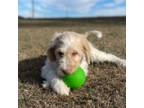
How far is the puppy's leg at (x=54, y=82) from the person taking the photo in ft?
14.4

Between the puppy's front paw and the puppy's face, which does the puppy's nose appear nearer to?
the puppy's face

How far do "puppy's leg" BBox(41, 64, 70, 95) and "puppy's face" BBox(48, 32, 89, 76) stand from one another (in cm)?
12

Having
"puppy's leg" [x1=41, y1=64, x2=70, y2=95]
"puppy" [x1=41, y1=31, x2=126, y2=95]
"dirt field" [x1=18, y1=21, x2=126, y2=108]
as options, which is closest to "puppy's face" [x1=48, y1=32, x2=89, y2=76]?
"puppy" [x1=41, y1=31, x2=126, y2=95]

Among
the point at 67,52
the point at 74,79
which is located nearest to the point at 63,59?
the point at 67,52

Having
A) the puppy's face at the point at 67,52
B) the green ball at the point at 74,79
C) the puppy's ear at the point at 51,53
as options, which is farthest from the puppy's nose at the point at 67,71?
the puppy's ear at the point at 51,53

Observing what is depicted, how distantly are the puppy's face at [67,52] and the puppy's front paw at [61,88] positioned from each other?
0.42 feet

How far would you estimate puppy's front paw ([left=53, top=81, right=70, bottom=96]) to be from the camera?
14.4 feet

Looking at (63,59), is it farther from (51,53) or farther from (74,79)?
(51,53)

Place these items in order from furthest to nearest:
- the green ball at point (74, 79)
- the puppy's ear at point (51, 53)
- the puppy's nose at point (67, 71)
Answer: the puppy's ear at point (51, 53) → the green ball at point (74, 79) → the puppy's nose at point (67, 71)

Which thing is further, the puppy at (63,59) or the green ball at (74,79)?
the green ball at (74,79)

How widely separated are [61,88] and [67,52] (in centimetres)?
46

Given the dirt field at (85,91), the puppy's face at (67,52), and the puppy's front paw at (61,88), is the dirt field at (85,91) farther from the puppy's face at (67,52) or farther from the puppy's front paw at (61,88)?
the puppy's face at (67,52)

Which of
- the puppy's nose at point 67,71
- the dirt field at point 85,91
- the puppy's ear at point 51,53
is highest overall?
the puppy's ear at point 51,53

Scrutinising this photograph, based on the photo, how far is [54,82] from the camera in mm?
4551
